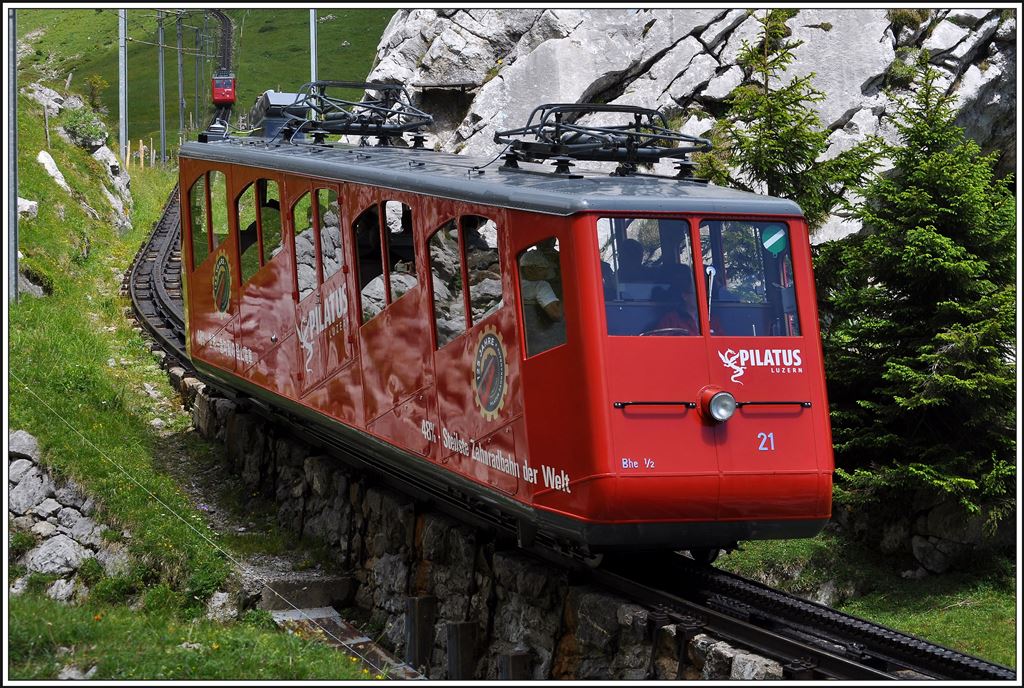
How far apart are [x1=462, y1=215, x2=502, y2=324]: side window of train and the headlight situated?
188 cm

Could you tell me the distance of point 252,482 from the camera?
16.2 metres

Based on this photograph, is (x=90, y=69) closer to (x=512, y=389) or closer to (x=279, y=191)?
(x=279, y=191)

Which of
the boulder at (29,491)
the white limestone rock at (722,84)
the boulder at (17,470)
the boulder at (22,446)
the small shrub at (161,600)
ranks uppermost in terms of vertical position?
the white limestone rock at (722,84)

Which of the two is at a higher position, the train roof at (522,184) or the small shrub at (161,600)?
the train roof at (522,184)

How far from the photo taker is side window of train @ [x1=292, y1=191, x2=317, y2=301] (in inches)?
535

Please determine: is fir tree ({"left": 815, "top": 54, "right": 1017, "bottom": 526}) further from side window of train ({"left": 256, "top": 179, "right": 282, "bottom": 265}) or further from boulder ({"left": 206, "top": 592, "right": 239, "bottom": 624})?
boulder ({"left": 206, "top": 592, "right": 239, "bottom": 624})

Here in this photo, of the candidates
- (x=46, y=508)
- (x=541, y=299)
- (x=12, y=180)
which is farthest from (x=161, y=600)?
(x=12, y=180)

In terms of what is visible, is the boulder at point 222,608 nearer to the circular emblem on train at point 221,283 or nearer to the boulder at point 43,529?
the boulder at point 43,529

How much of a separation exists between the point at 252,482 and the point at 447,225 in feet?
21.4

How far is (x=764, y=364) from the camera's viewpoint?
9375 millimetres

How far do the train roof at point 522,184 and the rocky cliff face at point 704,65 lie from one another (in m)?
10.6

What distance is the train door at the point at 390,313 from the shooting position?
11.4m

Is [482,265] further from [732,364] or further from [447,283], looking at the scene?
[732,364]

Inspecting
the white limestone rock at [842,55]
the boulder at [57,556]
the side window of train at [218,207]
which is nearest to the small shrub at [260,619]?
the boulder at [57,556]
